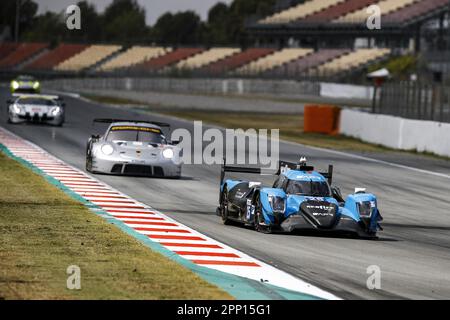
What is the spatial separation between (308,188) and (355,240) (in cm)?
115

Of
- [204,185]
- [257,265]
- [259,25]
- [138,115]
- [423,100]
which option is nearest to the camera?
[257,265]

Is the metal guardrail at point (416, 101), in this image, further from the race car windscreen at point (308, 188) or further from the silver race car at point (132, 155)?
the race car windscreen at point (308, 188)

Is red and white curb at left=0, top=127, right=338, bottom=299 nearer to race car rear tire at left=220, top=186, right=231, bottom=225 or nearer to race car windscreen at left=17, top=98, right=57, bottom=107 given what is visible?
race car rear tire at left=220, top=186, right=231, bottom=225

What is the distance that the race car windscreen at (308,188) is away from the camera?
59.5 feet

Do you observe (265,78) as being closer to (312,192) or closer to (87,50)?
(87,50)

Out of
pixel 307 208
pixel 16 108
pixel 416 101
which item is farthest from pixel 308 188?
pixel 16 108

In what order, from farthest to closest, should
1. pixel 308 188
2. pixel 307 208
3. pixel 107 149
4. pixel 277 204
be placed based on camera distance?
1. pixel 107 149
2. pixel 308 188
3. pixel 277 204
4. pixel 307 208

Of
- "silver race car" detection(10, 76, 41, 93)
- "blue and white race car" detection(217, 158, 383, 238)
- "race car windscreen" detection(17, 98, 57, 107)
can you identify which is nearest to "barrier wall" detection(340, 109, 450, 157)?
"race car windscreen" detection(17, 98, 57, 107)

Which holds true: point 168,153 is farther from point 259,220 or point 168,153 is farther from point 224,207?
point 259,220

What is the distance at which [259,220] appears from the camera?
59.9ft

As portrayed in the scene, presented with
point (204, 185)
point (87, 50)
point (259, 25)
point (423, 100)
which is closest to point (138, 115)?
point (423, 100)
